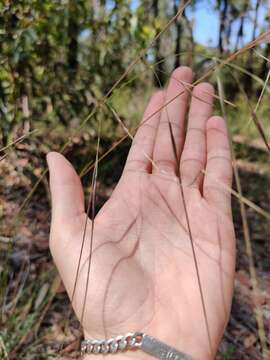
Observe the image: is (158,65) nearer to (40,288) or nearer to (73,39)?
(73,39)

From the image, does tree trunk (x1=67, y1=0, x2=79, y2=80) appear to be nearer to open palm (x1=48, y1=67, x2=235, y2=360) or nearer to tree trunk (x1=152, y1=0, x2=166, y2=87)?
tree trunk (x1=152, y1=0, x2=166, y2=87)

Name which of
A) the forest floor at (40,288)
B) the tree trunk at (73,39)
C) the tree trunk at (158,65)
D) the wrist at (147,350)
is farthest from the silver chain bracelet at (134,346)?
the tree trunk at (73,39)

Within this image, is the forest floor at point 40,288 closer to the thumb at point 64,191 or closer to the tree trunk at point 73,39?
the thumb at point 64,191

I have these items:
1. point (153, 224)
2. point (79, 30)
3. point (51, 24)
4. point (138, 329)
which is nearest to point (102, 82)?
point (79, 30)

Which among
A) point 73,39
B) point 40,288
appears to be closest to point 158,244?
Result: point 40,288

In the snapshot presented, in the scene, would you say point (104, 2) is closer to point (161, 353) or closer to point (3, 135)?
point (3, 135)

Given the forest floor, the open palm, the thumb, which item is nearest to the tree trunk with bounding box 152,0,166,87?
the open palm
